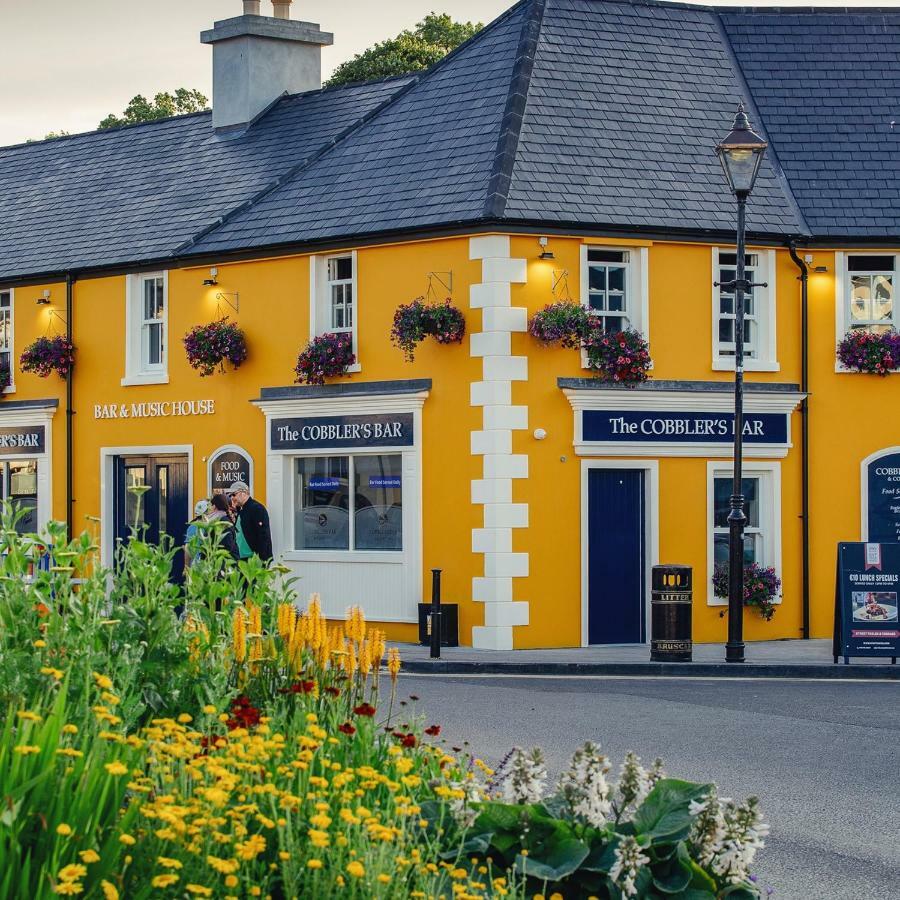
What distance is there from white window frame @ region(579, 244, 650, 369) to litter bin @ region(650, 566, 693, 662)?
3.94m

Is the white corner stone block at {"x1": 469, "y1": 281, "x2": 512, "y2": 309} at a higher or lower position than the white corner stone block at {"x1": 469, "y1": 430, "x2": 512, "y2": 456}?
higher

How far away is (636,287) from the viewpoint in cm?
2230

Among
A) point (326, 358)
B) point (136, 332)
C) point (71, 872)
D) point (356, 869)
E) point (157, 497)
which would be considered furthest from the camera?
point (136, 332)

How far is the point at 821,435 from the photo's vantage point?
22922 millimetres

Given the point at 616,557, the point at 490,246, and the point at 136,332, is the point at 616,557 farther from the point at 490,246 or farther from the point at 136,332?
the point at 136,332

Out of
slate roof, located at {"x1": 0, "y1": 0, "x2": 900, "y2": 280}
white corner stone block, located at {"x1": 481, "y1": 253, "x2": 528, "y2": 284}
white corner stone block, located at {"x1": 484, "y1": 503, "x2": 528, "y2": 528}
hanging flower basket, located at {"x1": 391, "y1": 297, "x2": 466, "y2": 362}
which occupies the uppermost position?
slate roof, located at {"x1": 0, "y1": 0, "x2": 900, "y2": 280}

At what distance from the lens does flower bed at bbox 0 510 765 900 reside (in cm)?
529

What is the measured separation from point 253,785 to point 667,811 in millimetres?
1678

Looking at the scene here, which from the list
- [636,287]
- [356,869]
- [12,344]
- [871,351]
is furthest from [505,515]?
[356,869]

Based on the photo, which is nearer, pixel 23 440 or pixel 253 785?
pixel 253 785

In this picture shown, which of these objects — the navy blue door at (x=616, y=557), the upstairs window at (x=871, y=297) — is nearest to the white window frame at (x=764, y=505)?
the navy blue door at (x=616, y=557)

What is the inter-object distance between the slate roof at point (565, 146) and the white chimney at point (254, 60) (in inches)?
33.3

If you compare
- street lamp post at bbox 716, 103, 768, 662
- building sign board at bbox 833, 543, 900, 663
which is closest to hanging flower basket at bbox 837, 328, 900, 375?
street lamp post at bbox 716, 103, 768, 662

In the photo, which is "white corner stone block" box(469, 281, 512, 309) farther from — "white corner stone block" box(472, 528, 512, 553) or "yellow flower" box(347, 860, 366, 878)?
"yellow flower" box(347, 860, 366, 878)
